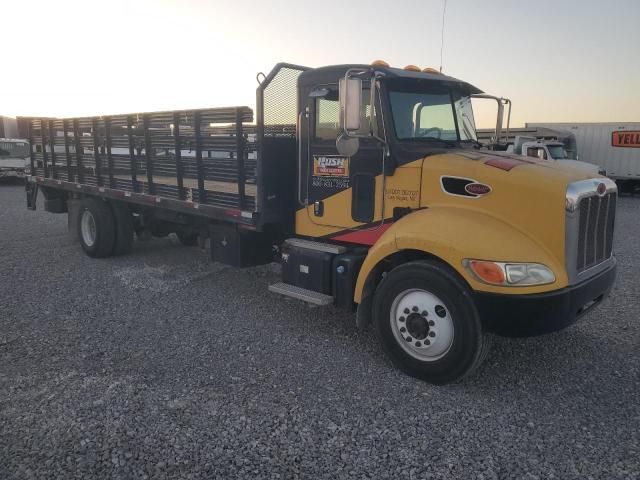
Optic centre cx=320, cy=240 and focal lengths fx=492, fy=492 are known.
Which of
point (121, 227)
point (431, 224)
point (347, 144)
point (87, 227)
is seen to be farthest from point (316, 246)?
point (87, 227)

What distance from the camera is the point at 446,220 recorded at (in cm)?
397

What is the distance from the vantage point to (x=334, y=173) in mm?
4945

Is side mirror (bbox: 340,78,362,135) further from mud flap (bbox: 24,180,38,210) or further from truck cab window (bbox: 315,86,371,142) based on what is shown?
mud flap (bbox: 24,180,38,210)

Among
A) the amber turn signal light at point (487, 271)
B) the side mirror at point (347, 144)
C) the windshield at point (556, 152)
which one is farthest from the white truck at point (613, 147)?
the amber turn signal light at point (487, 271)

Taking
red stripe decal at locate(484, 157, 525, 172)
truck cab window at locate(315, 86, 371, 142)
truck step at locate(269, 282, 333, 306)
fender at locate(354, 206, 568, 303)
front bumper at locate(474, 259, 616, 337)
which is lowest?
truck step at locate(269, 282, 333, 306)

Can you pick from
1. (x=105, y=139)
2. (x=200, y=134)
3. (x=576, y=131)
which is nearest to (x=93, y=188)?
(x=105, y=139)

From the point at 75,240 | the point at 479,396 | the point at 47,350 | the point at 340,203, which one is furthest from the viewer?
the point at 75,240

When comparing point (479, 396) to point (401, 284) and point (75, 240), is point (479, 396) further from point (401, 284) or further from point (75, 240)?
point (75, 240)

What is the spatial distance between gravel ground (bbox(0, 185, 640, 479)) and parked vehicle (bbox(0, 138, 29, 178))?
18046 millimetres

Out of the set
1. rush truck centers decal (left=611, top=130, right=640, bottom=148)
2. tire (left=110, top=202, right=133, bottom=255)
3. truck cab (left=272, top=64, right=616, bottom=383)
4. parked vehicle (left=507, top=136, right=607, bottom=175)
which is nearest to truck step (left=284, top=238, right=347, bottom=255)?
truck cab (left=272, top=64, right=616, bottom=383)

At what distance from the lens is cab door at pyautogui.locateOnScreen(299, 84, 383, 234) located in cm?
463

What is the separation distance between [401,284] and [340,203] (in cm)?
120

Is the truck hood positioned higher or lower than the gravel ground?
higher

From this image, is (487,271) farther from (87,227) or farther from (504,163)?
(87,227)
